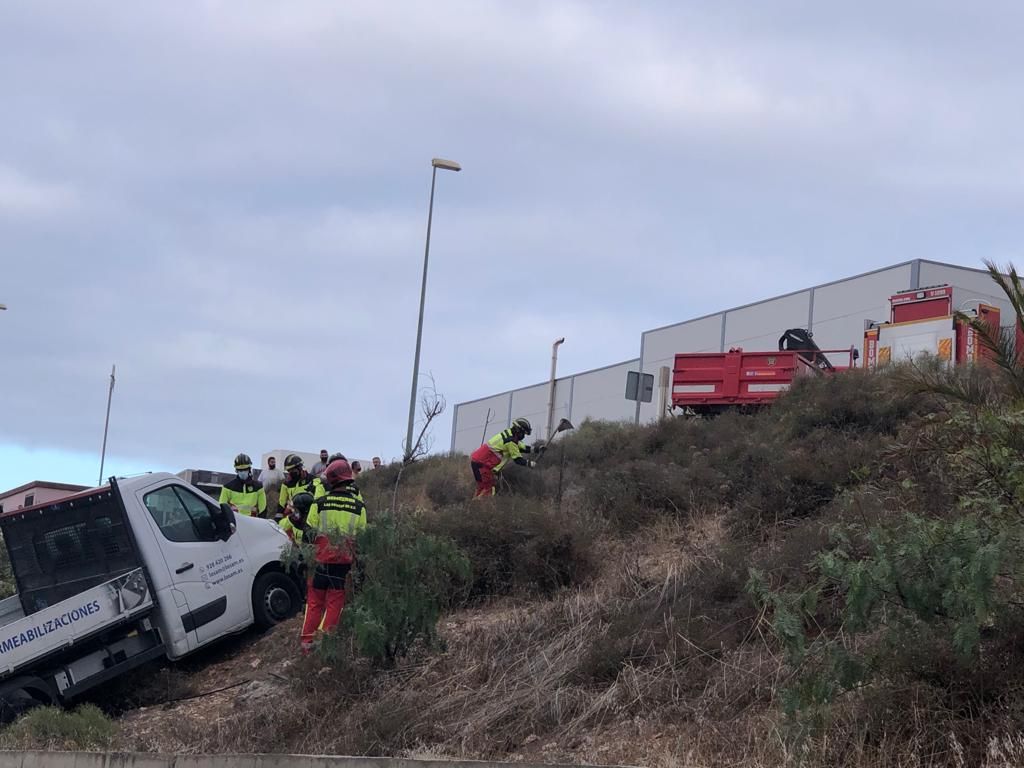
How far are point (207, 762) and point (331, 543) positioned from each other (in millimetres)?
3602

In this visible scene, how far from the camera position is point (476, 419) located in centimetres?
5950

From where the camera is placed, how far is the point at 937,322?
21.1 m

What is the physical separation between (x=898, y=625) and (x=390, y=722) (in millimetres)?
3824

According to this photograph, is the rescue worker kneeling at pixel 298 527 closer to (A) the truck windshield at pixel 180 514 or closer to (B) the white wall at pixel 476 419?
(A) the truck windshield at pixel 180 514

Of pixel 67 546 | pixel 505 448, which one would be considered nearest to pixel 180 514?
pixel 67 546

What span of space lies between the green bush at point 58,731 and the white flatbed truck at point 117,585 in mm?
847

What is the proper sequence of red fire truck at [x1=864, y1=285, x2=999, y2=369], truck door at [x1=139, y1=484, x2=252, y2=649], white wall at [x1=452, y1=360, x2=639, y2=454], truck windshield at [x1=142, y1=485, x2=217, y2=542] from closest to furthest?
truck door at [x1=139, y1=484, x2=252, y2=649] → truck windshield at [x1=142, y1=485, x2=217, y2=542] → red fire truck at [x1=864, y1=285, x2=999, y2=369] → white wall at [x1=452, y1=360, x2=639, y2=454]

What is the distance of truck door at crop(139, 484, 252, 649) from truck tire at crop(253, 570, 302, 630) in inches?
7.2

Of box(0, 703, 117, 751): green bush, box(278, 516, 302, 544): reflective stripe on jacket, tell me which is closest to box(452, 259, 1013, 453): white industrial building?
box(278, 516, 302, 544): reflective stripe on jacket

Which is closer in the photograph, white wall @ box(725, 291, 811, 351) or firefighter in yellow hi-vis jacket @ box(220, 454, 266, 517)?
firefighter in yellow hi-vis jacket @ box(220, 454, 266, 517)

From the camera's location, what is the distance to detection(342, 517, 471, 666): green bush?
33.8 feet

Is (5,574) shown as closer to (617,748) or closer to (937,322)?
(617,748)

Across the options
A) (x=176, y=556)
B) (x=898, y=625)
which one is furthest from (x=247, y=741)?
(x=898, y=625)

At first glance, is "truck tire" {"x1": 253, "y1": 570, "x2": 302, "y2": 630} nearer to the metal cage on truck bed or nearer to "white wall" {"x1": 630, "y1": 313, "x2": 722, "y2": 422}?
the metal cage on truck bed
